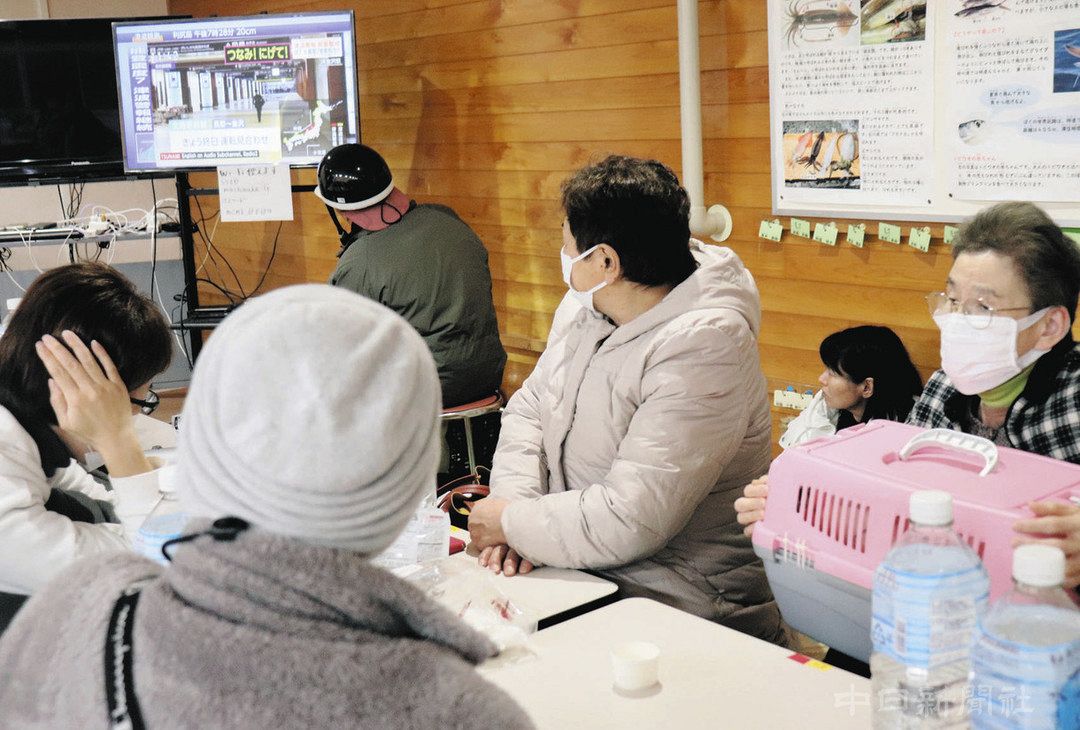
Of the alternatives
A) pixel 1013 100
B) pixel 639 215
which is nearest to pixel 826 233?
pixel 1013 100

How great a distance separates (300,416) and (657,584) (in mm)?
1261

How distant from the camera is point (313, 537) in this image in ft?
2.74

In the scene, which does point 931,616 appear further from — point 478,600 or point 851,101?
point 851,101

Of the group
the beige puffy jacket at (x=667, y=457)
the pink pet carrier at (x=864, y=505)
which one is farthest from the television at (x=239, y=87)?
the pink pet carrier at (x=864, y=505)

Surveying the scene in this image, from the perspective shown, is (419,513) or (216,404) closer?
(216,404)

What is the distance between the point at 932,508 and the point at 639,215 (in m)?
0.99

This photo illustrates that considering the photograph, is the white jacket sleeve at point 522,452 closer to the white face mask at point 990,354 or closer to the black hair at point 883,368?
the white face mask at point 990,354

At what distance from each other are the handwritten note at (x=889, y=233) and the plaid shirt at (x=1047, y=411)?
44.2 inches

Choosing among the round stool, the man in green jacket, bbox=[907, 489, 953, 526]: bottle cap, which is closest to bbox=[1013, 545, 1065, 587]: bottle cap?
bbox=[907, 489, 953, 526]: bottle cap

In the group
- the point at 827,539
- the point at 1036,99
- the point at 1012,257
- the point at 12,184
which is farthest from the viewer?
the point at 12,184

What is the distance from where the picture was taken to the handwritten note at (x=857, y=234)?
123 inches

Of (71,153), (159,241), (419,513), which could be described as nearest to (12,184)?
(71,153)

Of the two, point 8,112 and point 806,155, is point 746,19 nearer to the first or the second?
point 806,155

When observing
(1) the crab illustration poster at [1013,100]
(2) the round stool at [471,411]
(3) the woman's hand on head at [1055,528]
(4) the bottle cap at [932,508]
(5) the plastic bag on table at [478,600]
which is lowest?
(2) the round stool at [471,411]
